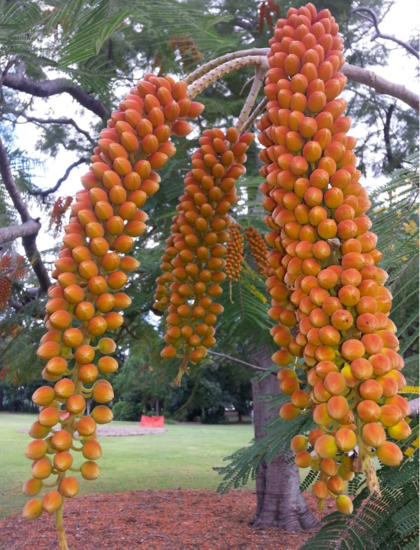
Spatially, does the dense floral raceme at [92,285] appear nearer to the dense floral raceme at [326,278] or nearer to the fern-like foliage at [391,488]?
the dense floral raceme at [326,278]

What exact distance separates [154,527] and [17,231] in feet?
14.7

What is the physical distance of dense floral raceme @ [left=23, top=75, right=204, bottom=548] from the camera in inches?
25.5

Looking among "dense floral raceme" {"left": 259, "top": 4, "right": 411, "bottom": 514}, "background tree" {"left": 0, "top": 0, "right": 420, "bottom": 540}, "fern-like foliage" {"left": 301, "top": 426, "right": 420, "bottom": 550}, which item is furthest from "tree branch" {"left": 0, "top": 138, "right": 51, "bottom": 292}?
"fern-like foliage" {"left": 301, "top": 426, "right": 420, "bottom": 550}

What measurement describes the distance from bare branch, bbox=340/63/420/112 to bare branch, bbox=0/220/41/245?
2372mm

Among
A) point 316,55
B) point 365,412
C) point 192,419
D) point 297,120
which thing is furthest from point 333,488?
point 192,419

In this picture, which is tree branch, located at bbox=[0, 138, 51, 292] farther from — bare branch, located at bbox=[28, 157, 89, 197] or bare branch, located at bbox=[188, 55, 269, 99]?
bare branch, located at bbox=[188, 55, 269, 99]

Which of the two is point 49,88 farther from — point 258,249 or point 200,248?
point 200,248

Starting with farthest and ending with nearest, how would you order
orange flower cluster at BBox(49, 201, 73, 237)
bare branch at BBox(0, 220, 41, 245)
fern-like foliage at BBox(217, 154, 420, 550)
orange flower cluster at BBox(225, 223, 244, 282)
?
orange flower cluster at BBox(49, 201, 73, 237)
bare branch at BBox(0, 220, 41, 245)
orange flower cluster at BBox(225, 223, 244, 282)
fern-like foliage at BBox(217, 154, 420, 550)

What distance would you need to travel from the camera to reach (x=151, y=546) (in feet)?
17.1

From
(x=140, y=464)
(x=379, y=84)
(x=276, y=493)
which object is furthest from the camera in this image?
(x=140, y=464)

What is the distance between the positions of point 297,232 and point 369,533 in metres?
0.82

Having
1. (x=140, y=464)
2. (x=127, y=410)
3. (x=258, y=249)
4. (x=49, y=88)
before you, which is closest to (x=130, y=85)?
(x=49, y=88)

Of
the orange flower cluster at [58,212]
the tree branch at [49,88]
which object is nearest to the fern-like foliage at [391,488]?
the orange flower cluster at [58,212]

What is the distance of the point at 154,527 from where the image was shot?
237 inches
